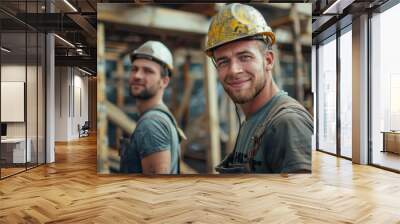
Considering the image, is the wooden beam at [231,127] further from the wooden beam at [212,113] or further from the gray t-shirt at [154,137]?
the gray t-shirt at [154,137]

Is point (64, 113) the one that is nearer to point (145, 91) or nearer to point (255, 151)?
point (145, 91)

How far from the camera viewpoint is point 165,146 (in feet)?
19.3

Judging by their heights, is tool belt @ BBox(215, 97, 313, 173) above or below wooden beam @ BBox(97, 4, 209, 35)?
below

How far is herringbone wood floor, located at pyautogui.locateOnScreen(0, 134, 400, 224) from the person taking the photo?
3.88 meters

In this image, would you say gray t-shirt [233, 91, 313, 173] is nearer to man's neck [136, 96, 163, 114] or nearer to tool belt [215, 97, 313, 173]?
tool belt [215, 97, 313, 173]

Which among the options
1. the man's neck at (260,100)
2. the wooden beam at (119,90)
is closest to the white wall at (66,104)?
the wooden beam at (119,90)

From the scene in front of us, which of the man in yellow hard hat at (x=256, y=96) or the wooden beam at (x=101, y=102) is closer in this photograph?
the man in yellow hard hat at (x=256, y=96)

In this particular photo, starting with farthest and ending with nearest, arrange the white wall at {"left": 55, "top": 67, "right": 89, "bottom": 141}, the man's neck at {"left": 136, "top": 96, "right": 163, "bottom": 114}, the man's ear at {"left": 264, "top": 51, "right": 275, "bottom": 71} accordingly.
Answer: the white wall at {"left": 55, "top": 67, "right": 89, "bottom": 141}
the man's neck at {"left": 136, "top": 96, "right": 163, "bottom": 114}
the man's ear at {"left": 264, "top": 51, "right": 275, "bottom": 71}

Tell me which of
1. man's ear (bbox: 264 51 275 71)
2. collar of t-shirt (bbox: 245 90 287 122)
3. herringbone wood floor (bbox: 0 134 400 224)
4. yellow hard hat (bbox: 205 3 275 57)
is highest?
yellow hard hat (bbox: 205 3 275 57)

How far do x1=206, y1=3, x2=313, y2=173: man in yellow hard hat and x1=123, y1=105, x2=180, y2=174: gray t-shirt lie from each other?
0.88 meters

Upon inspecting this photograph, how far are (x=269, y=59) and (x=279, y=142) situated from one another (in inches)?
47.4

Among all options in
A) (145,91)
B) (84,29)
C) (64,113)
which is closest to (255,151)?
(145,91)

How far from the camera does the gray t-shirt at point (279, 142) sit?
5.55m

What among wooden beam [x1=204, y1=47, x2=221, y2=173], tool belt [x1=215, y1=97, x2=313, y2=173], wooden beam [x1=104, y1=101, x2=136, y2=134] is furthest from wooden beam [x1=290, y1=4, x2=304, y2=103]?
wooden beam [x1=104, y1=101, x2=136, y2=134]
